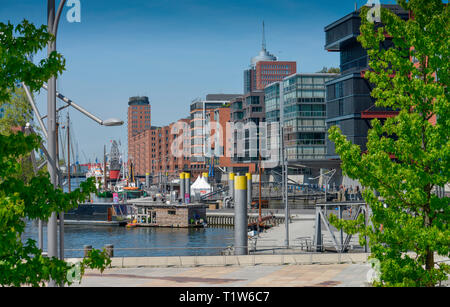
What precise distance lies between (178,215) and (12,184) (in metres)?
82.8

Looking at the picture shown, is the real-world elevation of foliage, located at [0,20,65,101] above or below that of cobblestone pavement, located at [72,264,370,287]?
above

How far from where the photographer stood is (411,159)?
17.9 meters

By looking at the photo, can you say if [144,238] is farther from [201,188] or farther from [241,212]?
[241,212]

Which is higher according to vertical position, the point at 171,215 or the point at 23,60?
the point at 23,60

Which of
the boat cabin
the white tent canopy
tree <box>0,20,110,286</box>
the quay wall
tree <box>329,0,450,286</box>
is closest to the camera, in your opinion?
tree <box>0,20,110,286</box>

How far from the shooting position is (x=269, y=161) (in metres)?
150

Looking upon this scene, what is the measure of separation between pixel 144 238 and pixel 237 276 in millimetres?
55498

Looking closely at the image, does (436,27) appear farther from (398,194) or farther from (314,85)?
(314,85)

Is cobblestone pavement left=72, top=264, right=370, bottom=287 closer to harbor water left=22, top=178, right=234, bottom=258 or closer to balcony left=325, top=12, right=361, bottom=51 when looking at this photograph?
harbor water left=22, top=178, right=234, bottom=258

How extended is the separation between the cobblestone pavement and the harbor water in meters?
34.9

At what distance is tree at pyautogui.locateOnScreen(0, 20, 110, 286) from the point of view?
11.3m

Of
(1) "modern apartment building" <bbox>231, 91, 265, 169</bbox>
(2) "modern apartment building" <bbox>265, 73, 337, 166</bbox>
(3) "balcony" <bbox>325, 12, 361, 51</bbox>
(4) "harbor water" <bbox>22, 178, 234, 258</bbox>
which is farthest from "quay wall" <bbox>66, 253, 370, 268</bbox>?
(1) "modern apartment building" <bbox>231, 91, 265, 169</bbox>

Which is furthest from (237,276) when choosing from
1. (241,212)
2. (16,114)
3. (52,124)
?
(16,114)
